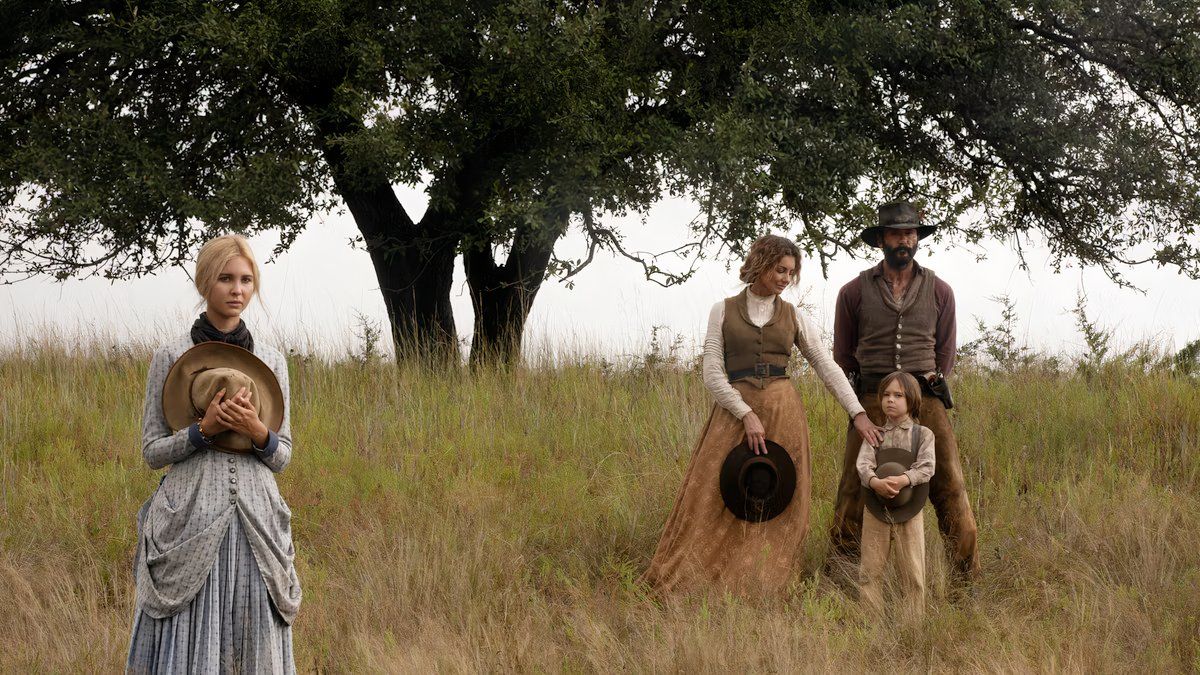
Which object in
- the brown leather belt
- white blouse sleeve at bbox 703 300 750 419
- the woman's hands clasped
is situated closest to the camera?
the woman's hands clasped

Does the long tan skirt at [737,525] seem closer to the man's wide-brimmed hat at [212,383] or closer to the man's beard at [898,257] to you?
the man's beard at [898,257]

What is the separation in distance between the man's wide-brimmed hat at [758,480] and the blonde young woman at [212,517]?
2894mm

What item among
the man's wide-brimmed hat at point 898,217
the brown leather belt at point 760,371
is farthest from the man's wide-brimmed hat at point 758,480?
the man's wide-brimmed hat at point 898,217

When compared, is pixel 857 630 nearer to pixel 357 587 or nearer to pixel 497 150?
pixel 357 587

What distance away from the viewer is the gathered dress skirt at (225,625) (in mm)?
4047

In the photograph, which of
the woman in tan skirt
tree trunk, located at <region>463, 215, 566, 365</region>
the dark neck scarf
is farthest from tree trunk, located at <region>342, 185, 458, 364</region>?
the dark neck scarf

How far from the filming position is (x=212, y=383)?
4027mm

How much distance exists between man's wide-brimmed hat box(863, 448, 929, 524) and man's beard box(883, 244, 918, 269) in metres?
1.14

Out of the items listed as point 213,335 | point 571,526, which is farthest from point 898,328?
point 213,335

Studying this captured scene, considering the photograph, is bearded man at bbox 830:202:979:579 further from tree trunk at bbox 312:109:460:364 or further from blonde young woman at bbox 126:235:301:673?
tree trunk at bbox 312:109:460:364

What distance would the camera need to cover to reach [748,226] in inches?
442

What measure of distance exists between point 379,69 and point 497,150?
62.4 inches

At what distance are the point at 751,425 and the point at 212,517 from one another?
3126 millimetres

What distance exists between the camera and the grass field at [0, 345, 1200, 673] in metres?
5.98
